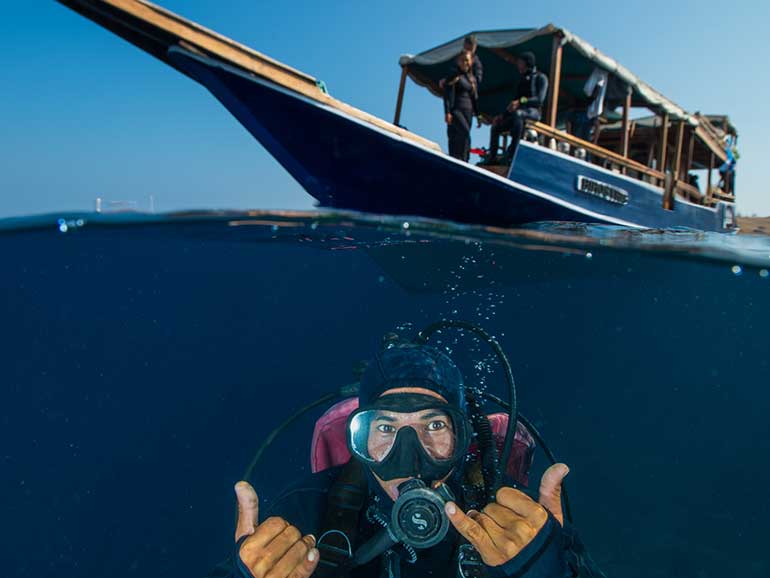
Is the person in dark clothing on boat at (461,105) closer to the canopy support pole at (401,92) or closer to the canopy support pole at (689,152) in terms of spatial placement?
the canopy support pole at (401,92)

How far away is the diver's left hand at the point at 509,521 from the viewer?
8.63ft

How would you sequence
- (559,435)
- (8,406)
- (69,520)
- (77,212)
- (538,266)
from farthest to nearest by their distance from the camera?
(559,435) < (69,520) < (8,406) < (538,266) < (77,212)

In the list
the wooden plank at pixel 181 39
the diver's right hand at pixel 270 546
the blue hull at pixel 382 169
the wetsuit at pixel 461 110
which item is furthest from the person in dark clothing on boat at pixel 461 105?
the diver's right hand at pixel 270 546

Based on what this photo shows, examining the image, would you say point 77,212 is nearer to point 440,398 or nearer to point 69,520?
point 440,398

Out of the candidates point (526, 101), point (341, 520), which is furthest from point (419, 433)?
point (526, 101)

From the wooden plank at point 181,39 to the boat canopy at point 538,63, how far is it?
5.32 metres

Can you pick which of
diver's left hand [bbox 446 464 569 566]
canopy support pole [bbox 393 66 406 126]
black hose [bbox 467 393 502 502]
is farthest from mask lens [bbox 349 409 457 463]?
canopy support pole [bbox 393 66 406 126]

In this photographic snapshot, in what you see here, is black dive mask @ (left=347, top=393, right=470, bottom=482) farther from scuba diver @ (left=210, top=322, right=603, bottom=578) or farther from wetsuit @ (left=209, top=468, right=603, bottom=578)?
wetsuit @ (left=209, top=468, right=603, bottom=578)

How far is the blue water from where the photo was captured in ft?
25.9

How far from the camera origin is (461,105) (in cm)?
987

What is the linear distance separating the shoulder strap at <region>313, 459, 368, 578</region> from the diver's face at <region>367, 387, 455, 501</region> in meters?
0.22

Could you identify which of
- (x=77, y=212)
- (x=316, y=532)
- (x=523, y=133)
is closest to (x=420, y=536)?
(x=316, y=532)

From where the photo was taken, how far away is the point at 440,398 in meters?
3.53

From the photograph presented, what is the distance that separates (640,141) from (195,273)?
54.4 ft
